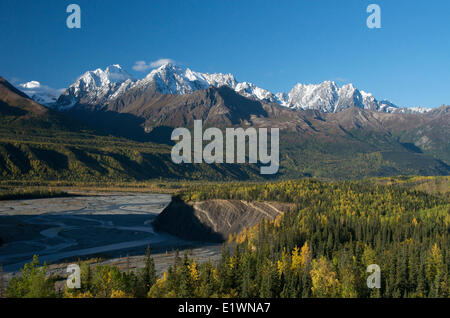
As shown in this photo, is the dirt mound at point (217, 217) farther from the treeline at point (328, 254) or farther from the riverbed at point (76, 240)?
the riverbed at point (76, 240)

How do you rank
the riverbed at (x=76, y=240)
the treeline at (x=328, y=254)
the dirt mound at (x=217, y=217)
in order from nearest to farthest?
the treeline at (x=328, y=254) < the riverbed at (x=76, y=240) < the dirt mound at (x=217, y=217)

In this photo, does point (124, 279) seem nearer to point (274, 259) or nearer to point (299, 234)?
point (274, 259)

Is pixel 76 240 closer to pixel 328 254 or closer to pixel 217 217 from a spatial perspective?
pixel 217 217

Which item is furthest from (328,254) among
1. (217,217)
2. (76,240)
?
(76,240)

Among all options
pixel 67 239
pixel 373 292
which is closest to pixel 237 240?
pixel 67 239

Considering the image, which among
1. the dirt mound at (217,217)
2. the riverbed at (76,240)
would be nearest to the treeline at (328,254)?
the dirt mound at (217,217)

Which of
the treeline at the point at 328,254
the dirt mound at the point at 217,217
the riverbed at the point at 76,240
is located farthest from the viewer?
the dirt mound at the point at 217,217

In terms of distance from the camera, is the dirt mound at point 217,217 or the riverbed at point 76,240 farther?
the dirt mound at point 217,217

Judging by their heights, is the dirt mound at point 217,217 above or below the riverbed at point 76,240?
above
